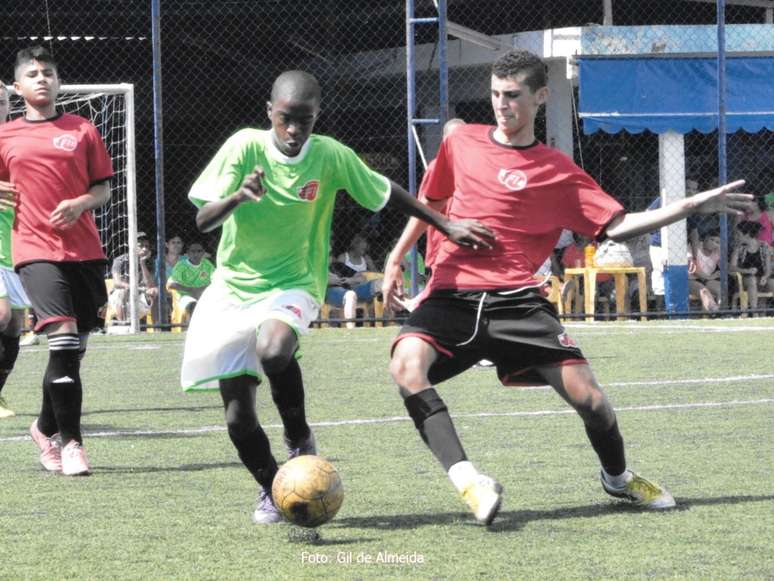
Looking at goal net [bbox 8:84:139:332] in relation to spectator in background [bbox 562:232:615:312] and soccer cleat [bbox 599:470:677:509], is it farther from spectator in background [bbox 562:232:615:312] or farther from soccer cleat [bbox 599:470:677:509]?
soccer cleat [bbox 599:470:677:509]

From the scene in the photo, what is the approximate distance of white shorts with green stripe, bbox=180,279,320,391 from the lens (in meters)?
5.91

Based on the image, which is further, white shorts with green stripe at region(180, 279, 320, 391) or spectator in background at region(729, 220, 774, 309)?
spectator in background at region(729, 220, 774, 309)

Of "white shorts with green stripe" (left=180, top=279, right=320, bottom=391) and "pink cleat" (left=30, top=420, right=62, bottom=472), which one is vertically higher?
"white shorts with green stripe" (left=180, top=279, right=320, bottom=391)

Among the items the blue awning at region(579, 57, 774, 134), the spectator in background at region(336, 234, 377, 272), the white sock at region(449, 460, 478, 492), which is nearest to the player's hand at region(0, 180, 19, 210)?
the white sock at region(449, 460, 478, 492)

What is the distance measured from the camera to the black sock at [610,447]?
20.1 ft

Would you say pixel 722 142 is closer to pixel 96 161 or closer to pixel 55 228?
pixel 96 161

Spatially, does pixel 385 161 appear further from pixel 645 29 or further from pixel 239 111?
pixel 645 29

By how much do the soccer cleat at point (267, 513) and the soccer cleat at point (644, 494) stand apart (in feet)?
4.31

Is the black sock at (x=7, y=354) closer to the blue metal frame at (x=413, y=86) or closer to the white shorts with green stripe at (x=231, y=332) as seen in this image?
the white shorts with green stripe at (x=231, y=332)

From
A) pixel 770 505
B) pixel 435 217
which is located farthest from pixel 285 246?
pixel 770 505

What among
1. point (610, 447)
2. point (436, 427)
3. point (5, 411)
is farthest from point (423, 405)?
point (5, 411)

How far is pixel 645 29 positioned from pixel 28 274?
593 inches

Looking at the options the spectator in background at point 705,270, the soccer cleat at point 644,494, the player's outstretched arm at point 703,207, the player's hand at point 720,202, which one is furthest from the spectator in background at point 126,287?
the player's hand at point 720,202

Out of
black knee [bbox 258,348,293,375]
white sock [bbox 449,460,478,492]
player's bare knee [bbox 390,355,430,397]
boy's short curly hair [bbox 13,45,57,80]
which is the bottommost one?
white sock [bbox 449,460,478,492]
